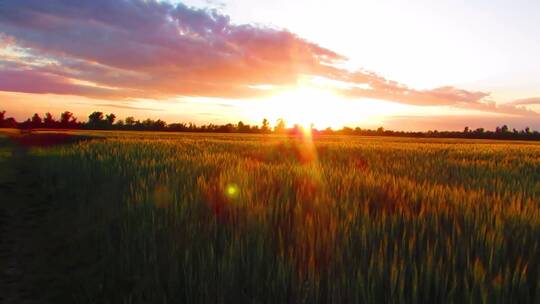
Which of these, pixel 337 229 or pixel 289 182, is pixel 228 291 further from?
pixel 289 182

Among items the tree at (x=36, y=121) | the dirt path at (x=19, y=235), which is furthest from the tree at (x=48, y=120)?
the dirt path at (x=19, y=235)

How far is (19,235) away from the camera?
4.96 meters

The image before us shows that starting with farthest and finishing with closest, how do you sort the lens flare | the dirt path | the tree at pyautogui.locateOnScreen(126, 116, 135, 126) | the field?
the tree at pyautogui.locateOnScreen(126, 116, 135, 126) → the lens flare → the dirt path → the field

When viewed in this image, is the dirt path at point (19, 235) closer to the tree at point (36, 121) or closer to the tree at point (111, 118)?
the tree at point (111, 118)

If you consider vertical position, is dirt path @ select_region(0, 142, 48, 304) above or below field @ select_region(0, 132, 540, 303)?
below

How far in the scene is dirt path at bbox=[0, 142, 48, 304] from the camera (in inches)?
130

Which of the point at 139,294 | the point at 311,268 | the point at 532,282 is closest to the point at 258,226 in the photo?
the point at 311,268

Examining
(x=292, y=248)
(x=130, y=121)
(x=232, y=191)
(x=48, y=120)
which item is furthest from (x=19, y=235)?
(x=48, y=120)

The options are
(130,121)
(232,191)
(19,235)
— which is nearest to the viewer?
(232,191)

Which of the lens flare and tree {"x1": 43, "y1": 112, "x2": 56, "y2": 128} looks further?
tree {"x1": 43, "y1": 112, "x2": 56, "y2": 128}

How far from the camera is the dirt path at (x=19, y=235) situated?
3.29 meters

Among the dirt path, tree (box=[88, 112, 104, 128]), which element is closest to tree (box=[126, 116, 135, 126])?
tree (box=[88, 112, 104, 128])

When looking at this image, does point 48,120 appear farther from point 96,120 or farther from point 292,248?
point 292,248

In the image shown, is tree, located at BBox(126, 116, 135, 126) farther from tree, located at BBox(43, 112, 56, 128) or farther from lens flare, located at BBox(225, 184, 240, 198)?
lens flare, located at BBox(225, 184, 240, 198)
